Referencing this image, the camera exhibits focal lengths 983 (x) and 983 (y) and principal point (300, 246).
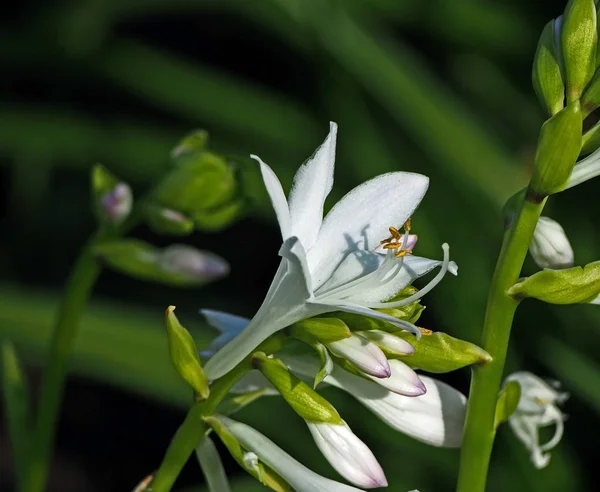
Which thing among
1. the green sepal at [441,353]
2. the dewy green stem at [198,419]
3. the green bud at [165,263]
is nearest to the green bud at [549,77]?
the green sepal at [441,353]

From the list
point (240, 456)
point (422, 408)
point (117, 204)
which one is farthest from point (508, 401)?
point (117, 204)

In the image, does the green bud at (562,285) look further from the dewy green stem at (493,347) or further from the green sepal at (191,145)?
the green sepal at (191,145)

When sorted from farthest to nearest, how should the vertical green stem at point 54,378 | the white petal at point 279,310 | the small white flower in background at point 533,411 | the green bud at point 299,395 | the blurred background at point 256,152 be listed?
the blurred background at point 256,152 → the vertical green stem at point 54,378 → the small white flower in background at point 533,411 → the green bud at point 299,395 → the white petal at point 279,310

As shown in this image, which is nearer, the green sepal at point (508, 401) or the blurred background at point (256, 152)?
the green sepal at point (508, 401)

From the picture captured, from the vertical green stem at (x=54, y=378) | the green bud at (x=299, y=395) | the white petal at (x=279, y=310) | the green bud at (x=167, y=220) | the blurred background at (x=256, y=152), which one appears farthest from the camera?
the blurred background at (x=256, y=152)

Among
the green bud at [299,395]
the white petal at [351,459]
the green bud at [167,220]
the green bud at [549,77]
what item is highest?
the green bud at [549,77]

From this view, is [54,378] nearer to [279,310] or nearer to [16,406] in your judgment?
[16,406]

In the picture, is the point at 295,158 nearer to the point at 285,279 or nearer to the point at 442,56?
the point at 442,56
